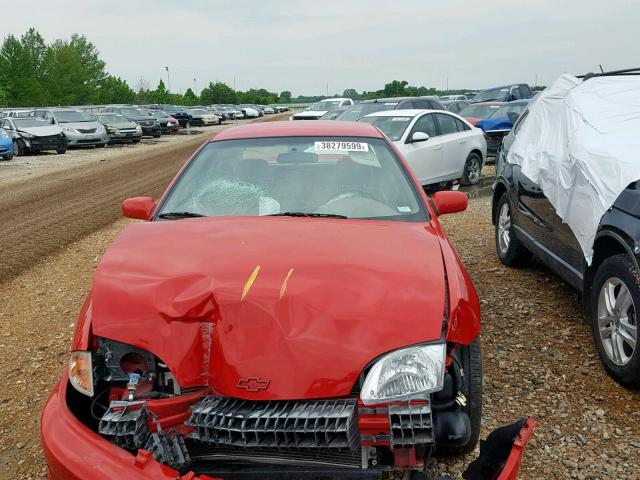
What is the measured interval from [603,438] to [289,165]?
2.38m

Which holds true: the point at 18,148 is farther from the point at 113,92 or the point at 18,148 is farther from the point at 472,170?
the point at 113,92

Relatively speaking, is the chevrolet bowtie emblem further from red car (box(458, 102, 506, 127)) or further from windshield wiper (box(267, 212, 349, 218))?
red car (box(458, 102, 506, 127))

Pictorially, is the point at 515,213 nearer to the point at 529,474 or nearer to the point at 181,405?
the point at 529,474

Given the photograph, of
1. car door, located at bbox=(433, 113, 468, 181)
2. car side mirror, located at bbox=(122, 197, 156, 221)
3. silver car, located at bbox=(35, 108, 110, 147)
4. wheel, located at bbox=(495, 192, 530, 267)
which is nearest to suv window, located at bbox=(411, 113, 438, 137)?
car door, located at bbox=(433, 113, 468, 181)

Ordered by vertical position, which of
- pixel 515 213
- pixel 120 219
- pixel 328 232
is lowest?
pixel 120 219

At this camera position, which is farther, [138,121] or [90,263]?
[138,121]

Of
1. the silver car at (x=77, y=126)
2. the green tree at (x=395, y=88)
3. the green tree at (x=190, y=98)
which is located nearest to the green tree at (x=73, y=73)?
the green tree at (x=190, y=98)

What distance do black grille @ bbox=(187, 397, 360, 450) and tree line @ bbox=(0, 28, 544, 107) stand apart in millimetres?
65032

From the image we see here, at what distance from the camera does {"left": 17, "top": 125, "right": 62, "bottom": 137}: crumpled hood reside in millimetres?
22688

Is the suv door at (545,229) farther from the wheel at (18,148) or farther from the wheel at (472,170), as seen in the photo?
the wheel at (18,148)

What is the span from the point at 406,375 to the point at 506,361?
2.23 metres

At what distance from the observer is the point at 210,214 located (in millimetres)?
3518

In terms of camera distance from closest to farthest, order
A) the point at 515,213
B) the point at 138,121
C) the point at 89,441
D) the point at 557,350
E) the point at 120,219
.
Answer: the point at 89,441
the point at 557,350
the point at 515,213
the point at 120,219
the point at 138,121

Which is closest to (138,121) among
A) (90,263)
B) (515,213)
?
(90,263)
